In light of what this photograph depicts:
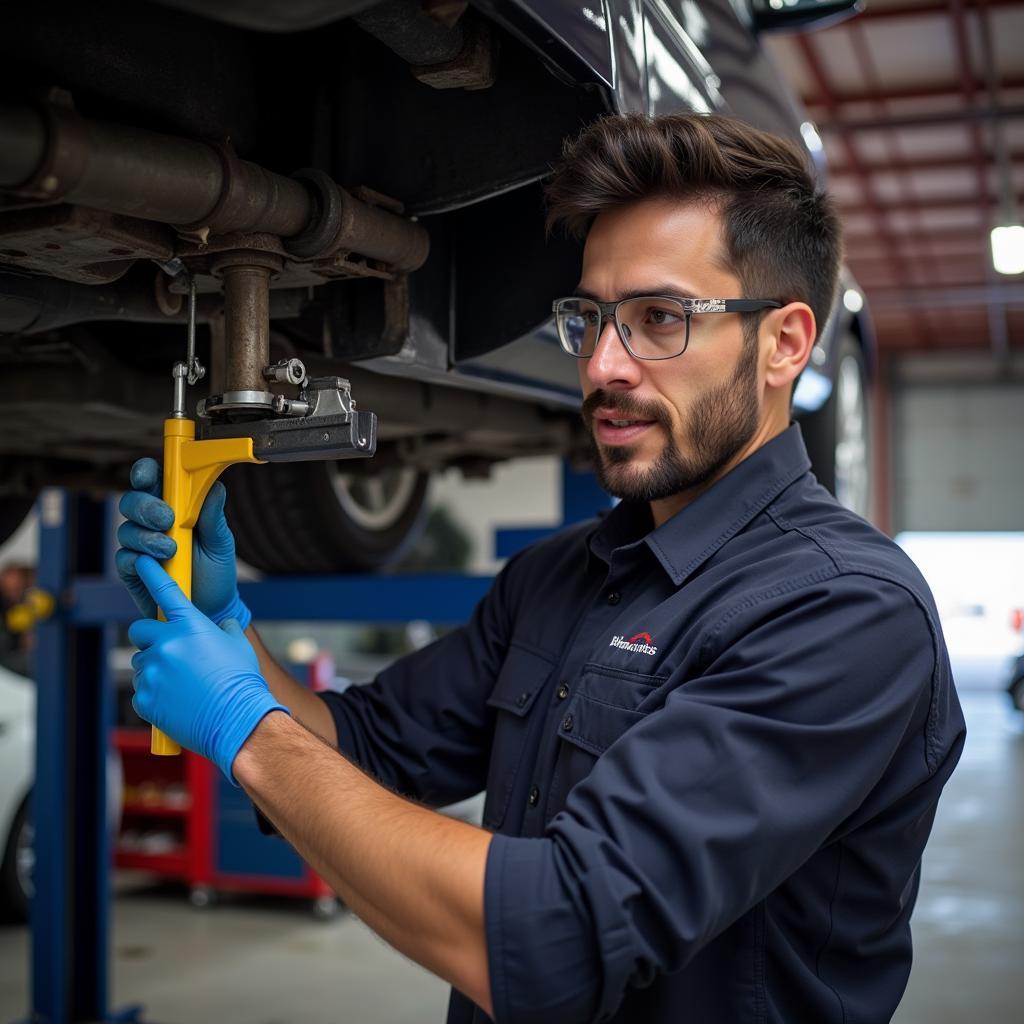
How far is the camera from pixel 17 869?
4129 mm

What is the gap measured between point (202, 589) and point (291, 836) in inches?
15.9

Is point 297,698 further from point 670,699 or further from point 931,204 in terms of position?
point 931,204

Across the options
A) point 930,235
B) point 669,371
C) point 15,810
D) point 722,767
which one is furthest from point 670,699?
point 930,235

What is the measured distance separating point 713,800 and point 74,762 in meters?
2.66

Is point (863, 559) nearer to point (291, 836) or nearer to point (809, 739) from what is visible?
point (809, 739)

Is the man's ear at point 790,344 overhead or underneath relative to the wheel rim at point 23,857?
overhead

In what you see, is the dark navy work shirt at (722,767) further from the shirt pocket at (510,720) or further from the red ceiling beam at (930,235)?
the red ceiling beam at (930,235)

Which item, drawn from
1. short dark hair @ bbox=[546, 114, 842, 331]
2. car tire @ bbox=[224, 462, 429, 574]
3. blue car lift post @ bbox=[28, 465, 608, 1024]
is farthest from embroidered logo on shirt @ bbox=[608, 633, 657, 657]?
blue car lift post @ bbox=[28, 465, 608, 1024]

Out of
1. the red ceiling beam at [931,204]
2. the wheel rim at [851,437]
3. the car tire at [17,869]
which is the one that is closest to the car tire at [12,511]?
the car tire at [17,869]

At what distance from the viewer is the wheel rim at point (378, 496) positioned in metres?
2.79

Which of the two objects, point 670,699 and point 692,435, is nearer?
point 670,699

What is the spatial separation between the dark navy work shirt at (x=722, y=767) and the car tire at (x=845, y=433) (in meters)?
1.28

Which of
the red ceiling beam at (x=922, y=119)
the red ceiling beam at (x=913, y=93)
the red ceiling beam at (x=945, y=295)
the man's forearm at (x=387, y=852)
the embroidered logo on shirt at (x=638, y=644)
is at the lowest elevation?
the man's forearm at (x=387, y=852)

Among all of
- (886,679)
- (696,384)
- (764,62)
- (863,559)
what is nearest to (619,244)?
(696,384)
